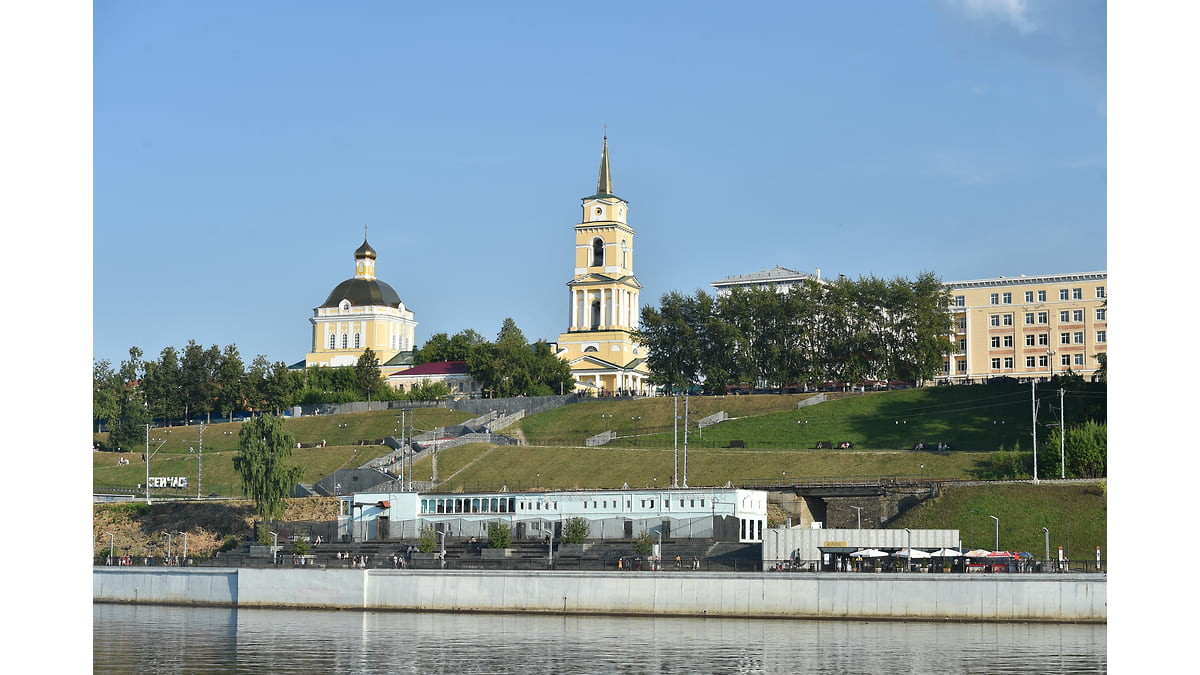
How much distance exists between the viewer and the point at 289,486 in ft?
259

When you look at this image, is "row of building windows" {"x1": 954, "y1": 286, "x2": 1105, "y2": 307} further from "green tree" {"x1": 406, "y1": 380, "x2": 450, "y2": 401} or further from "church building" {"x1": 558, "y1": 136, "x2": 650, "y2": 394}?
"green tree" {"x1": 406, "y1": 380, "x2": 450, "y2": 401}

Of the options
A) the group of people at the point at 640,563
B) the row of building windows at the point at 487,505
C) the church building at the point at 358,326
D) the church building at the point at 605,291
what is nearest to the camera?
the group of people at the point at 640,563

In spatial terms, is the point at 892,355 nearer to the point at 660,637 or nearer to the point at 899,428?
the point at 899,428

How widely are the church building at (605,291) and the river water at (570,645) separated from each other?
296ft

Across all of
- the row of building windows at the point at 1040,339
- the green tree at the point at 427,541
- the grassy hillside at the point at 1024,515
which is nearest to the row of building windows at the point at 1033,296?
the row of building windows at the point at 1040,339

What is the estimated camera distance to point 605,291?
14825 centimetres

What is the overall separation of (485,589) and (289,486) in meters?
25.5

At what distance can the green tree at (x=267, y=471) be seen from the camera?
255 ft

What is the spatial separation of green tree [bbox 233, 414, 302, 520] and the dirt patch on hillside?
5.81 ft

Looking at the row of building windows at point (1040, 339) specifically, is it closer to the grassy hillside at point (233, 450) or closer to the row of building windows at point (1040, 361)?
the row of building windows at point (1040, 361)

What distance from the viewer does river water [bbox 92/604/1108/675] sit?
38344mm

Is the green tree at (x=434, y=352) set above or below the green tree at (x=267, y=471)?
above

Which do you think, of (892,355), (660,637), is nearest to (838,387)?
(892,355)

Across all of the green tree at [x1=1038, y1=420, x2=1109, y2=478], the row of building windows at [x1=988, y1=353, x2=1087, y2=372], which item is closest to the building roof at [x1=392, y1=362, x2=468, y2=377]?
the row of building windows at [x1=988, y1=353, x2=1087, y2=372]
